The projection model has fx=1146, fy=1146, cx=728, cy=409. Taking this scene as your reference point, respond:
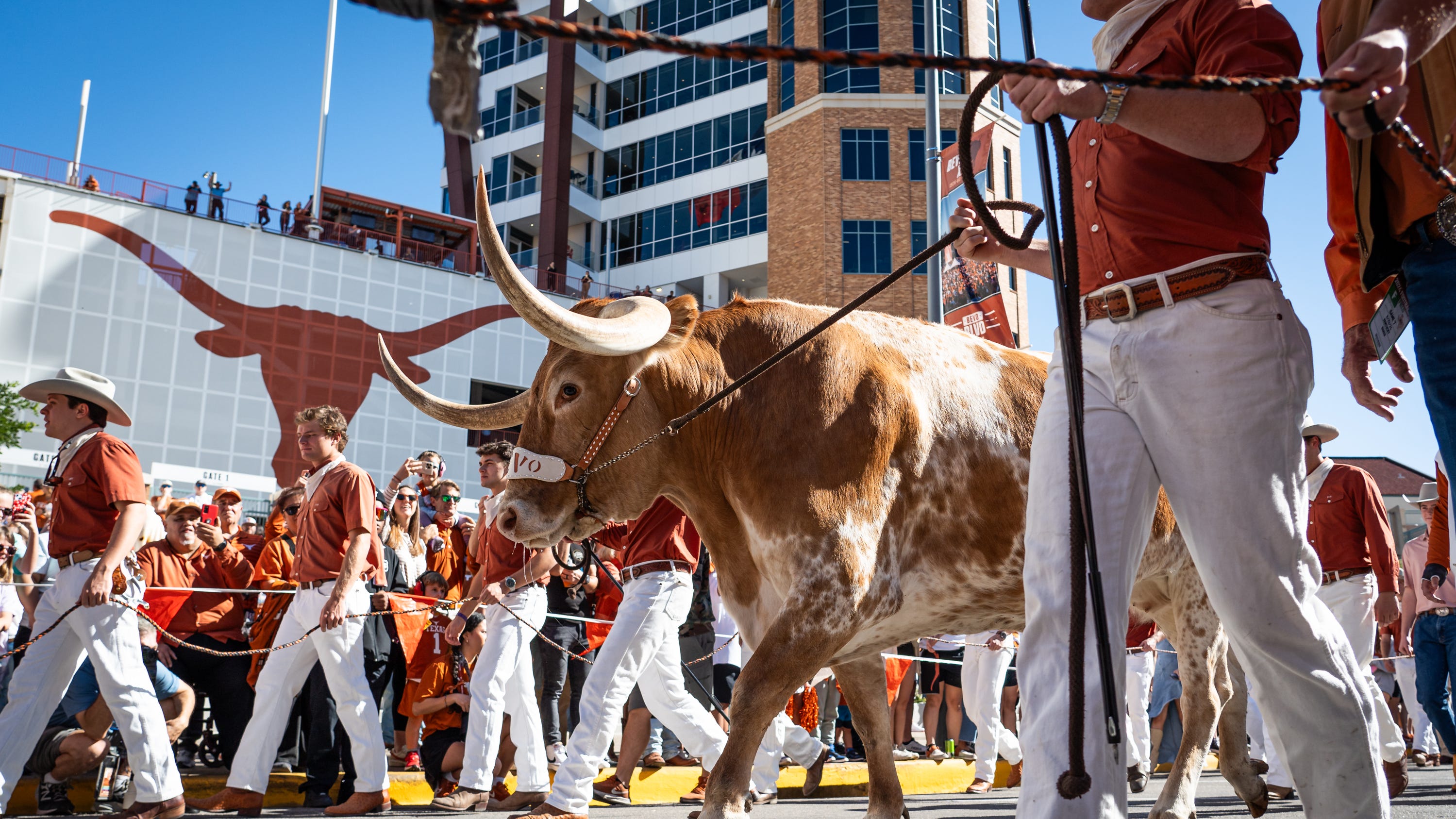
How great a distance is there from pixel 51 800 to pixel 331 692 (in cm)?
174

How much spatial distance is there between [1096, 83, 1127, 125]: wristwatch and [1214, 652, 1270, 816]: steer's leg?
3.08 metres

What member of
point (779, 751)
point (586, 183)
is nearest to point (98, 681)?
point (779, 751)

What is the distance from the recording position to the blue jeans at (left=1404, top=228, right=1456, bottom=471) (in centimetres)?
264

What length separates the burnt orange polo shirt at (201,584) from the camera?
28.2ft

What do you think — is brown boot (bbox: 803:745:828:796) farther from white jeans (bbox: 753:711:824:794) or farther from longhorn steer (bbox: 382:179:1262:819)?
longhorn steer (bbox: 382:179:1262:819)

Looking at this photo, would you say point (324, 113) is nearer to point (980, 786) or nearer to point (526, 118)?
point (526, 118)

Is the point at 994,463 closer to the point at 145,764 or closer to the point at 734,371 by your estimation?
the point at 734,371

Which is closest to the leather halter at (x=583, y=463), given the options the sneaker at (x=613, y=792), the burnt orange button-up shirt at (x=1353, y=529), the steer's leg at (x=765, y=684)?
the steer's leg at (x=765, y=684)

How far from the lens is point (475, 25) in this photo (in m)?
1.41

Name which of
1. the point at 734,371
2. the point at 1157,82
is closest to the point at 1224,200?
the point at 1157,82

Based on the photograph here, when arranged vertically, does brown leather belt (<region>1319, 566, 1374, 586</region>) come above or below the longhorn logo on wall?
below

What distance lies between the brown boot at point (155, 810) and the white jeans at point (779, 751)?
3.39 meters

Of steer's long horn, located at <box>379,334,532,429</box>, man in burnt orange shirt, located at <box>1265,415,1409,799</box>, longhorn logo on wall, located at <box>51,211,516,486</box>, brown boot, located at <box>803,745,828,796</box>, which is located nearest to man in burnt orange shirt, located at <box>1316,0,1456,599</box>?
steer's long horn, located at <box>379,334,532,429</box>

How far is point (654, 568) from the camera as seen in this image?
23.7 ft
